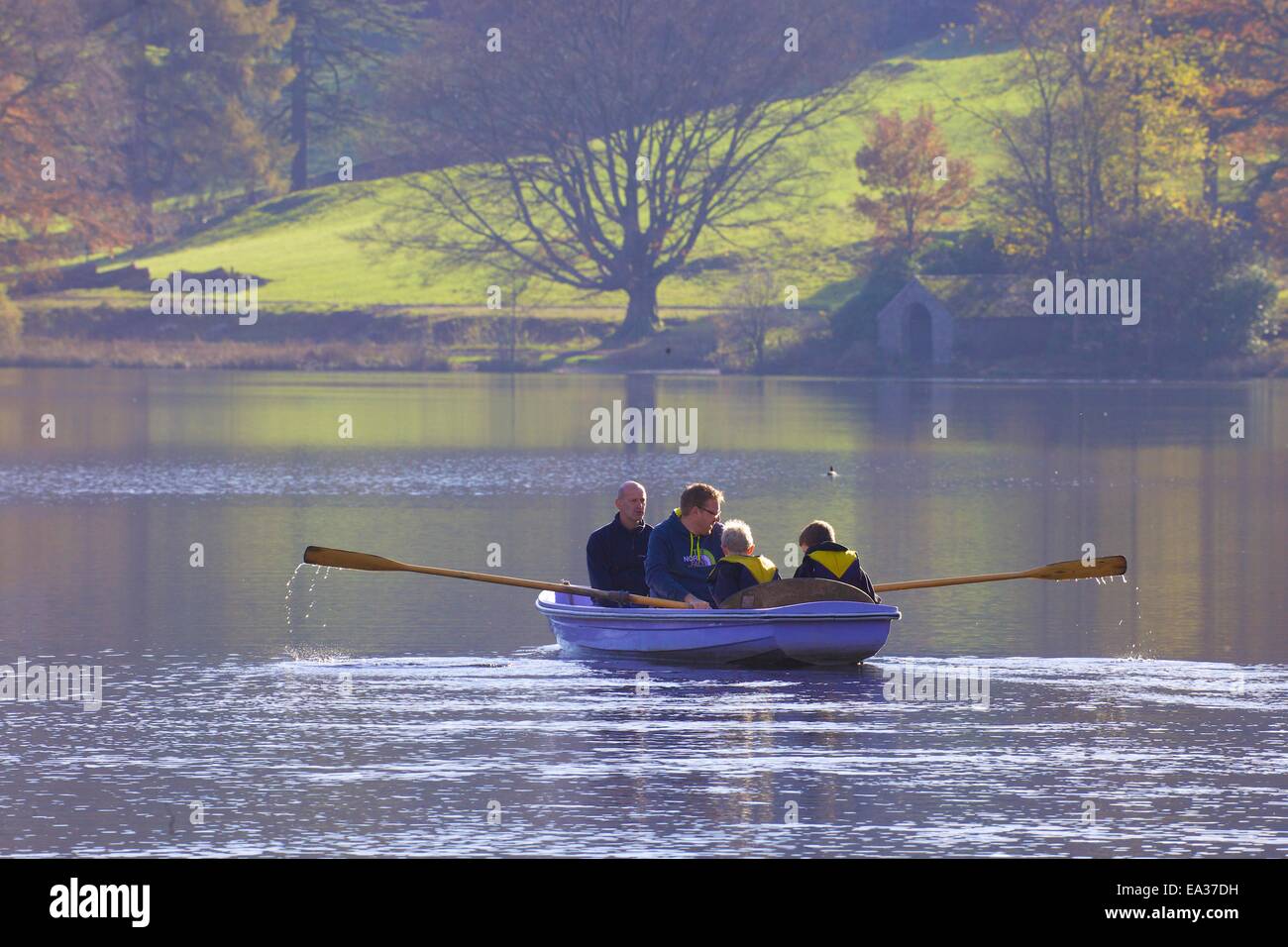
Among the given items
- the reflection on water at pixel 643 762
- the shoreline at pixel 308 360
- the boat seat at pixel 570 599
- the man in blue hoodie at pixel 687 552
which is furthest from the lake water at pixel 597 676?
the shoreline at pixel 308 360

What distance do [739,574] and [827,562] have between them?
0.79m

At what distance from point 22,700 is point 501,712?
155 inches

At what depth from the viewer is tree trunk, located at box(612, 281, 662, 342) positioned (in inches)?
3898

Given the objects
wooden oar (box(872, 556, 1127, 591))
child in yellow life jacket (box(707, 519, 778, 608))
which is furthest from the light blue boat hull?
wooden oar (box(872, 556, 1127, 591))

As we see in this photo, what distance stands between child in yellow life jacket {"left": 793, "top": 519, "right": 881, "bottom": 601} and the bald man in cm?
217

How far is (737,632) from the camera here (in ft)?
65.5

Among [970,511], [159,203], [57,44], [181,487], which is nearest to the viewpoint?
[970,511]

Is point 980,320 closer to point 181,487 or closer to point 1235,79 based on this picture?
point 1235,79

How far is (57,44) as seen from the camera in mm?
108688

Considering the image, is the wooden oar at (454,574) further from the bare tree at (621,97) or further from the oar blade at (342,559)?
the bare tree at (621,97)

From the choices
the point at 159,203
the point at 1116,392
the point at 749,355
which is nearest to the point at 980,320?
the point at 749,355

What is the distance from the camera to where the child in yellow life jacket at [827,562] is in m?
20.2

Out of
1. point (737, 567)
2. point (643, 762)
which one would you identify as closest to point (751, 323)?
point (737, 567)

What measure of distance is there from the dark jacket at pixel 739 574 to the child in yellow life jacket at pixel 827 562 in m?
0.30
